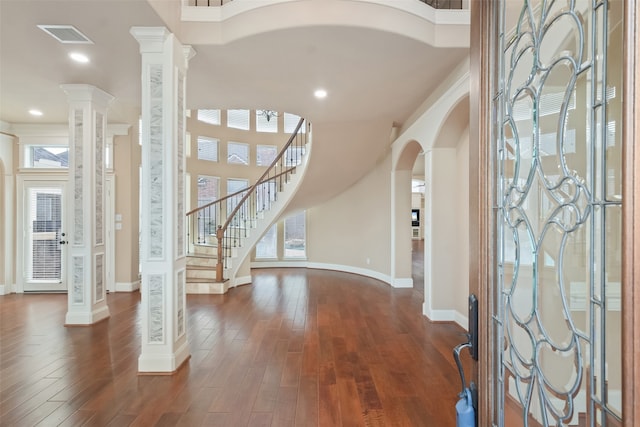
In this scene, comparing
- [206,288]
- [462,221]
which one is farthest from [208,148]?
[462,221]

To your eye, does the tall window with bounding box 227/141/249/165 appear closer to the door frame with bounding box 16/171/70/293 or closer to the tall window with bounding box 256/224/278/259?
the tall window with bounding box 256/224/278/259

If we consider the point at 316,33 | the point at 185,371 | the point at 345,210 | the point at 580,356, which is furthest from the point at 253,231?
the point at 580,356

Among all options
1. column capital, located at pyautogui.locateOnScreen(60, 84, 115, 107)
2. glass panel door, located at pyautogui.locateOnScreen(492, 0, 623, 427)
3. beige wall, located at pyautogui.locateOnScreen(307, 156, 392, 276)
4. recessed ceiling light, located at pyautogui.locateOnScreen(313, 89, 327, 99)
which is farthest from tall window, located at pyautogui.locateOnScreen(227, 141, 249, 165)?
glass panel door, located at pyautogui.locateOnScreen(492, 0, 623, 427)

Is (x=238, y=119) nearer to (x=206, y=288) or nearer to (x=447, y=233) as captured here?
(x=206, y=288)

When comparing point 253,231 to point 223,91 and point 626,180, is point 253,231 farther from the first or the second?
point 626,180

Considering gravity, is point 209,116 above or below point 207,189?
above

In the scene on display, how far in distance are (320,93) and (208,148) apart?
5.46 meters

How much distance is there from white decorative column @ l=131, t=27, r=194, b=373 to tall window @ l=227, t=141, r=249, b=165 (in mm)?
6376

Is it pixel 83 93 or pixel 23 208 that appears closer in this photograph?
pixel 83 93

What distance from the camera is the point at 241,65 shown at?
12.6 feet

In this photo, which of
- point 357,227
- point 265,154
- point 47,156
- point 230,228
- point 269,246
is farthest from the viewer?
point 265,154

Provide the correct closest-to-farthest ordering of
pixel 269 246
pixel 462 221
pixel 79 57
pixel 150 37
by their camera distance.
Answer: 1. pixel 150 37
2. pixel 79 57
3. pixel 462 221
4. pixel 269 246

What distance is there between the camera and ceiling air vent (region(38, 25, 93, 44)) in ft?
10.2

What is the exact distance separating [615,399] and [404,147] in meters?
5.75
